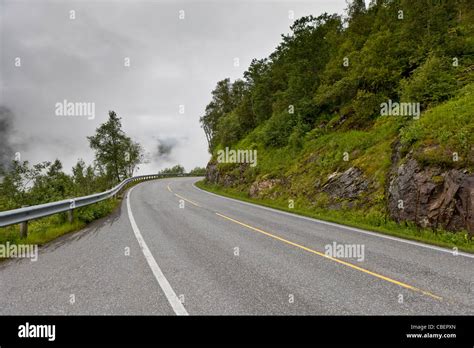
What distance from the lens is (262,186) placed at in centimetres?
2017

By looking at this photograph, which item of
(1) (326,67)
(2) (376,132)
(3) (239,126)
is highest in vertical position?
(1) (326,67)

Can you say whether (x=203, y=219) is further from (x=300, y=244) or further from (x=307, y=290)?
(x=307, y=290)

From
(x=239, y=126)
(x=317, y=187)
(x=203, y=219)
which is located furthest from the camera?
(x=239, y=126)

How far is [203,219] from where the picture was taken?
35.7 ft

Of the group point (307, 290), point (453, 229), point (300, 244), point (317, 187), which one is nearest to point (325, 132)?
point (317, 187)

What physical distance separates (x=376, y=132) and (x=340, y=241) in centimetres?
1041

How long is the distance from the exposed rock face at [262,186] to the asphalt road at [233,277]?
37.1 ft

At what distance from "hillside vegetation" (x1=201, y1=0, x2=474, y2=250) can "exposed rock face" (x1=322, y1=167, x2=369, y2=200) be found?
0.20ft
